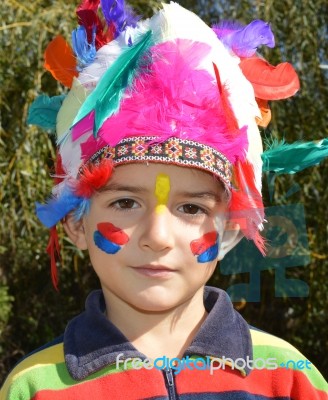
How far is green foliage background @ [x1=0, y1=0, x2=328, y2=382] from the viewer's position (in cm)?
318

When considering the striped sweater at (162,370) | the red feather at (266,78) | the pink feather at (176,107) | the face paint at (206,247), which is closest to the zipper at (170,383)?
the striped sweater at (162,370)

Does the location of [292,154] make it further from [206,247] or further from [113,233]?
[113,233]

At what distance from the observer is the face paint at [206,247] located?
1.95 metres

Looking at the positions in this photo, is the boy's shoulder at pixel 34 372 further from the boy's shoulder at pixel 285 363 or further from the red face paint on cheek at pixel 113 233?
the boy's shoulder at pixel 285 363

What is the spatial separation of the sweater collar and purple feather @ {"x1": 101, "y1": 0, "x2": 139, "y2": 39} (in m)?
0.63

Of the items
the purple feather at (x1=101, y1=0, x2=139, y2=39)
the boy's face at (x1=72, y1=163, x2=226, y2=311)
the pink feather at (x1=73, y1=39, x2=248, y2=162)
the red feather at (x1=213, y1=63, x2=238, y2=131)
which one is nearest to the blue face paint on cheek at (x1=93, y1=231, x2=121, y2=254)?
the boy's face at (x1=72, y1=163, x2=226, y2=311)

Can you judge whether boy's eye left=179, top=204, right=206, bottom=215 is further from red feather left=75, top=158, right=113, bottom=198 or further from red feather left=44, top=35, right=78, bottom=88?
red feather left=44, top=35, right=78, bottom=88

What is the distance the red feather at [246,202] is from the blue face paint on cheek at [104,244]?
29 centimetres

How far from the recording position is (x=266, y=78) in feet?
7.09

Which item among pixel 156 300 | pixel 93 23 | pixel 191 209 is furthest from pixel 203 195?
pixel 93 23

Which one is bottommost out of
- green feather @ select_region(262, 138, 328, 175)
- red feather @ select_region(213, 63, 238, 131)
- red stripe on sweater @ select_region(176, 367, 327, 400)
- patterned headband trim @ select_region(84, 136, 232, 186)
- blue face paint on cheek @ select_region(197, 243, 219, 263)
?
red stripe on sweater @ select_region(176, 367, 327, 400)

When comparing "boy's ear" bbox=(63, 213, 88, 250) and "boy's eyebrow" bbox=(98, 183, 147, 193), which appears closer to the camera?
"boy's eyebrow" bbox=(98, 183, 147, 193)

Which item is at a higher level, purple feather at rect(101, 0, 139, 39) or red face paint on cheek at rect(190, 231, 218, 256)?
purple feather at rect(101, 0, 139, 39)

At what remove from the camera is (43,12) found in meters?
3.21
